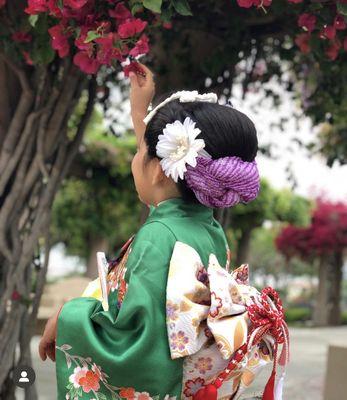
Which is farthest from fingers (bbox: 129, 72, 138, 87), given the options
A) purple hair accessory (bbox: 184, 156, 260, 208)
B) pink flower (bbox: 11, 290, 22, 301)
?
pink flower (bbox: 11, 290, 22, 301)

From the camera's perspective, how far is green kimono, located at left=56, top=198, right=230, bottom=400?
1771 mm

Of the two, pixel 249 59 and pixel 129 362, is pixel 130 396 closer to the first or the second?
pixel 129 362

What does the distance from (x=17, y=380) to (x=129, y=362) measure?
0.60m

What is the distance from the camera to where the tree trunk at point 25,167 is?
134 inches

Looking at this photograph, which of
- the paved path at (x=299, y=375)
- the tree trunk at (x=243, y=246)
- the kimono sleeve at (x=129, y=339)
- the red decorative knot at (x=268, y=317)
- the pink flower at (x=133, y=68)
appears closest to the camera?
the kimono sleeve at (x=129, y=339)

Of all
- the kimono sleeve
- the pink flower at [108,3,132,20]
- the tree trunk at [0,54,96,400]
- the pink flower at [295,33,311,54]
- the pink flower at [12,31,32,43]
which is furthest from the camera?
the tree trunk at [0,54,96,400]

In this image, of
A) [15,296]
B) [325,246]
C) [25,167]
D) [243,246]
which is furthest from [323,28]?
[325,246]

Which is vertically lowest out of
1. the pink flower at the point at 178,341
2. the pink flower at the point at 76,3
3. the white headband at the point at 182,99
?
the pink flower at the point at 178,341

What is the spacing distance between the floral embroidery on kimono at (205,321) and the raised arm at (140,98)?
1.68 feet

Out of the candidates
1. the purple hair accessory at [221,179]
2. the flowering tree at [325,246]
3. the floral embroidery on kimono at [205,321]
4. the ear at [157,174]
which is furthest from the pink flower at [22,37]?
the flowering tree at [325,246]

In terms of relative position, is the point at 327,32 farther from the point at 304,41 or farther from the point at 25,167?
the point at 25,167

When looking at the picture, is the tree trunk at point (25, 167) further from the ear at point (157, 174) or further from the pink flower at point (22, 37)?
the ear at point (157, 174)

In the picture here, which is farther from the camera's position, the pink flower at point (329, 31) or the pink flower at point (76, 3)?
the pink flower at point (329, 31)

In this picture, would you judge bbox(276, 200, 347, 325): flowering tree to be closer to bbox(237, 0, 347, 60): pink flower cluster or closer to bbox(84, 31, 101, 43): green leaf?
bbox(237, 0, 347, 60): pink flower cluster
